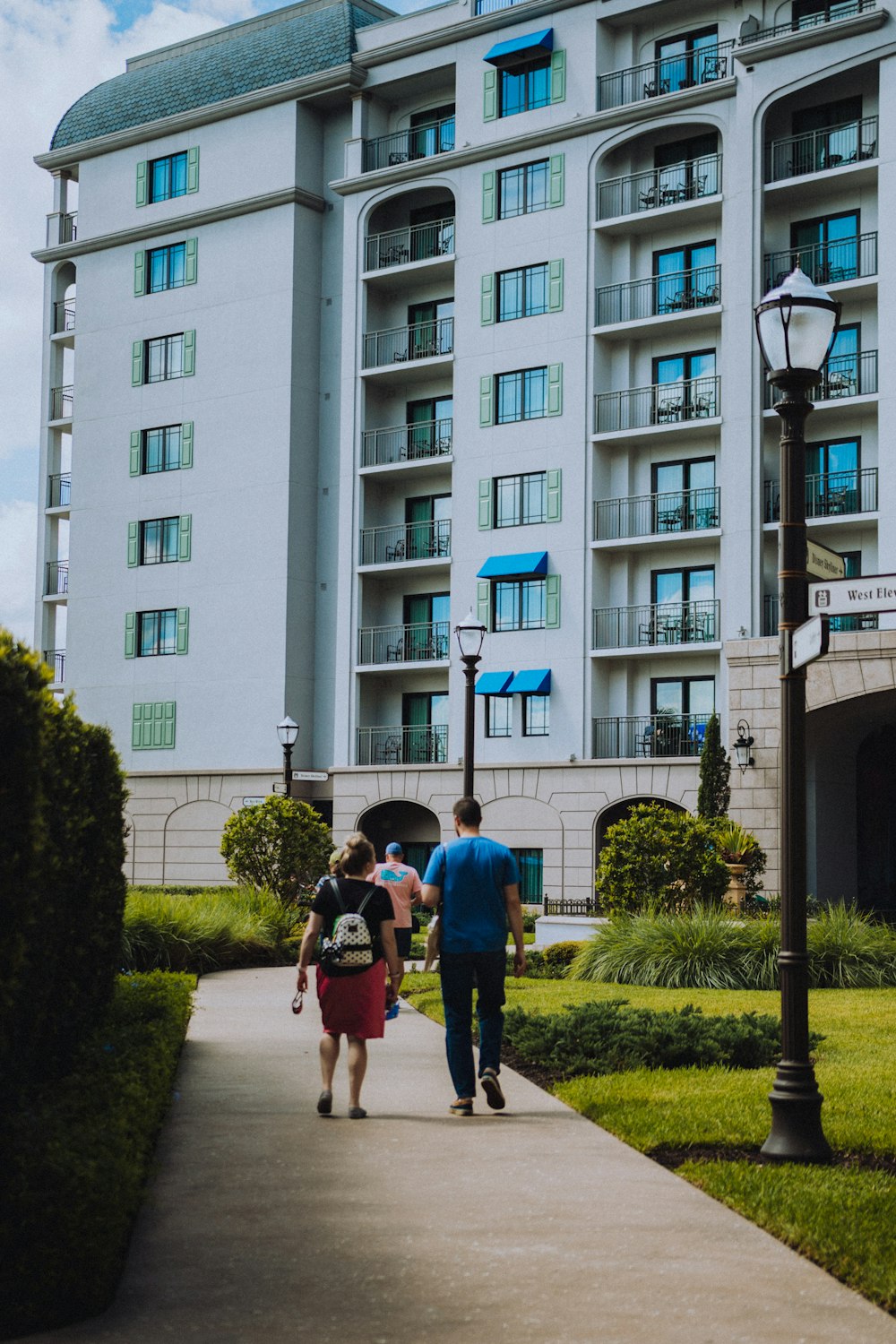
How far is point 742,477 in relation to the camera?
34.6 m

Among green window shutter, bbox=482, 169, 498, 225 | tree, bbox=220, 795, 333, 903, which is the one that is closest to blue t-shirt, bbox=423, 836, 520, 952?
tree, bbox=220, 795, 333, 903

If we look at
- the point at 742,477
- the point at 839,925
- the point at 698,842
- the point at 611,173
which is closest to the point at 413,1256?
the point at 839,925

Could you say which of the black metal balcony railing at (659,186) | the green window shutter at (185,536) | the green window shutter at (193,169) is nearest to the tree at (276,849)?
the green window shutter at (185,536)

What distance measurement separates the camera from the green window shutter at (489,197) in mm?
39188

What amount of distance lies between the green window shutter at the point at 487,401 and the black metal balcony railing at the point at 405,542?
9.80 ft

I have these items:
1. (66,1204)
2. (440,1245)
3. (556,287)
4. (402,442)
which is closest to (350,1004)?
(440,1245)

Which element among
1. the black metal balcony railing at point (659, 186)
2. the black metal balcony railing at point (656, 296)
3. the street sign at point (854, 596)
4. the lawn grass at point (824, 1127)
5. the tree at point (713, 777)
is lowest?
the lawn grass at point (824, 1127)

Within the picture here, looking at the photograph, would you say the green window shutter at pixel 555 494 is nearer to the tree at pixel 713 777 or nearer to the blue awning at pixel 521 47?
the tree at pixel 713 777

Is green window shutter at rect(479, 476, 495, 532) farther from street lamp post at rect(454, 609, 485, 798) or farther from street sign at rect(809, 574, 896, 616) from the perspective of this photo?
street sign at rect(809, 574, 896, 616)

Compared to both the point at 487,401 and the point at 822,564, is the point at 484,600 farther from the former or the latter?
the point at 822,564

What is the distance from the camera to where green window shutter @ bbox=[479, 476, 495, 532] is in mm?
38469

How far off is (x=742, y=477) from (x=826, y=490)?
1924mm

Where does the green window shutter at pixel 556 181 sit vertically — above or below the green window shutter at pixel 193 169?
below

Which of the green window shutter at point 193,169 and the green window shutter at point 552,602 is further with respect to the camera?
the green window shutter at point 193,169
